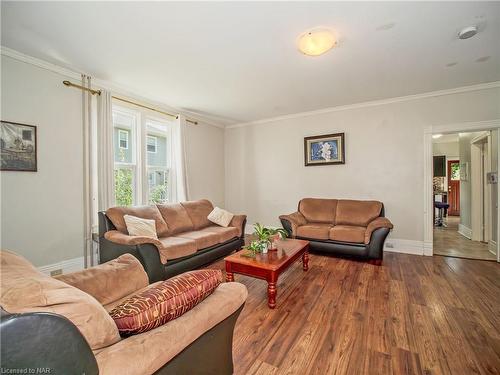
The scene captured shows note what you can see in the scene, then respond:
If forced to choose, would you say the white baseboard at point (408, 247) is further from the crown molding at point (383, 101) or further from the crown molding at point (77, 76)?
the crown molding at point (77, 76)

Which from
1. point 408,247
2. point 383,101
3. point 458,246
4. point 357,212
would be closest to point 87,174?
point 357,212

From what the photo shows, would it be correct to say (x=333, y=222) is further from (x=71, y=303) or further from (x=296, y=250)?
(x=71, y=303)

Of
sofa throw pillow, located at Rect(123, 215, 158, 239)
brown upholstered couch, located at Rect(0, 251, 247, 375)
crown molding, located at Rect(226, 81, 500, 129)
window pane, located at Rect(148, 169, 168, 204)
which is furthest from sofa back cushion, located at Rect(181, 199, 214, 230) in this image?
brown upholstered couch, located at Rect(0, 251, 247, 375)

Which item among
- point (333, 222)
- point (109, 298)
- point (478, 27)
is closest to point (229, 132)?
point (333, 222)

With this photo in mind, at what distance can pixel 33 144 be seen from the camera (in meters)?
2.75

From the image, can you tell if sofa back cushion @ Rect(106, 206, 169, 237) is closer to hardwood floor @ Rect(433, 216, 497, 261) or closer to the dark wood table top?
the dark wood table top

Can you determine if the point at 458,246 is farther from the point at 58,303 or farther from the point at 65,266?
the point at 65,266

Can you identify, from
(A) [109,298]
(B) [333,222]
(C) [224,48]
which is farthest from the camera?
(B) [333,222]

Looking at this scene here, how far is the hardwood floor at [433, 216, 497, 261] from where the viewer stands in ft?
12.5

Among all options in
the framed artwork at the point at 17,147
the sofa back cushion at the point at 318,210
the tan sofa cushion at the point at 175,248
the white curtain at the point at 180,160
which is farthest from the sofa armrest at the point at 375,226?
the framed artwork at the point at 17,147

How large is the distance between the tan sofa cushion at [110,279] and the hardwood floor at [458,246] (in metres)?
4.72

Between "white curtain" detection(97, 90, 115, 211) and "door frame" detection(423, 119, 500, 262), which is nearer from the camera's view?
"white curtain" detection(97, 90, 115, 211)

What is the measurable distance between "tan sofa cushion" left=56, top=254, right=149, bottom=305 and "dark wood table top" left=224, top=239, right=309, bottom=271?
1.19 meters

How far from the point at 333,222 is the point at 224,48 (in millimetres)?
3342
